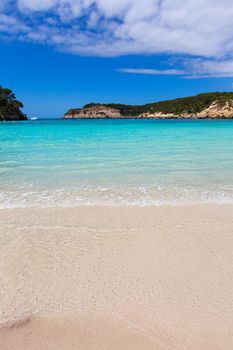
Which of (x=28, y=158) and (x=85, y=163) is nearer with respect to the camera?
(x=85, y=163)

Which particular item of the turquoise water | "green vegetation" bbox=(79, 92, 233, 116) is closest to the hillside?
"green vegetation" bbox=(79, 92, 233, 116)

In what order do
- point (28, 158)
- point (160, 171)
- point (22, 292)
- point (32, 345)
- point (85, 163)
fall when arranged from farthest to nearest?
point (28, 158) → point (85, 163) → point (160, 171) → point (22, 292) → point (32, 345)

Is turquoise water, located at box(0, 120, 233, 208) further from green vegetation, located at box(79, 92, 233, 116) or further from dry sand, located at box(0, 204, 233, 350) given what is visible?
green vegetation, located at box(79, 92, 233, 116)

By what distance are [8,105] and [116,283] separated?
123 m

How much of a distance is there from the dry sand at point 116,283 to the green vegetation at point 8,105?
381ft

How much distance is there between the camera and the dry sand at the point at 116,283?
2.79 meters

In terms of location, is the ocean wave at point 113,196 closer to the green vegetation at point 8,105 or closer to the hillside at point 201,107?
the green vegetation at point 8,105

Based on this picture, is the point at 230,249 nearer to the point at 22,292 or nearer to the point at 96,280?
the point at 96,280

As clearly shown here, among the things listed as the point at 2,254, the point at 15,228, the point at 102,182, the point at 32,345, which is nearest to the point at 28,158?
the point at 102,182

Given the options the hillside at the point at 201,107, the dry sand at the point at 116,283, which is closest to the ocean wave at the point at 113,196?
the dry sand at the point at 116,283

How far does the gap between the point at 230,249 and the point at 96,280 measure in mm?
2010

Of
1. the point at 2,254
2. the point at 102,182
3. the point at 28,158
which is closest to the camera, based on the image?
the point at 2,254

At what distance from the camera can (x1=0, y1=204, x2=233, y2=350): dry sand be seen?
279cm

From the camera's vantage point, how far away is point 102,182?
863 cm
